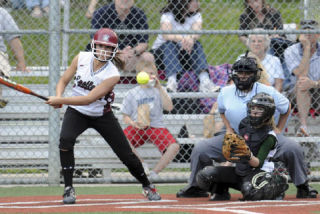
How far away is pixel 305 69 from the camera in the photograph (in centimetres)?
852

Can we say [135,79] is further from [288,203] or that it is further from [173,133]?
[288,203]

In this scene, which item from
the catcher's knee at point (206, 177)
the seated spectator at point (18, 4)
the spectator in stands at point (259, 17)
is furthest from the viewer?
the spectator in stands at point (259, 17)

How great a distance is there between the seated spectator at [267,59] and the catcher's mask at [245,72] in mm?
1849

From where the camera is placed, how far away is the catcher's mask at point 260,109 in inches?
248

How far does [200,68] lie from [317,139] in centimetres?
175

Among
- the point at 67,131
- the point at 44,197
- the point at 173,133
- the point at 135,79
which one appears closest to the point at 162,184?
the point at 173,133

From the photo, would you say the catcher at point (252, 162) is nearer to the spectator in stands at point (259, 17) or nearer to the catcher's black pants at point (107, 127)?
the catcher's black pants at point (107, 127)

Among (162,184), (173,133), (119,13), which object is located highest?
(119,13)

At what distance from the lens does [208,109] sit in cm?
882

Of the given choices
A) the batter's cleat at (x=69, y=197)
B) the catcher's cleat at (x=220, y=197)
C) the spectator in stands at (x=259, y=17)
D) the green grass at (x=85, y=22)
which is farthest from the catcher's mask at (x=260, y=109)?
the spectator in stands at (x=259, y=17)

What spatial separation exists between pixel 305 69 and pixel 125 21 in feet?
7.77

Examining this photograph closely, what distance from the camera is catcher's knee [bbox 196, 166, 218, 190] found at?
6516mm

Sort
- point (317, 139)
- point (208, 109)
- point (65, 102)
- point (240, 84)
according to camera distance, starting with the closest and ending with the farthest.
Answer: point (65, 102)
point (240, 84)
point (317, 139)
point (208, 109)

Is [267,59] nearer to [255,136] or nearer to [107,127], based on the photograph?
[255,136]
